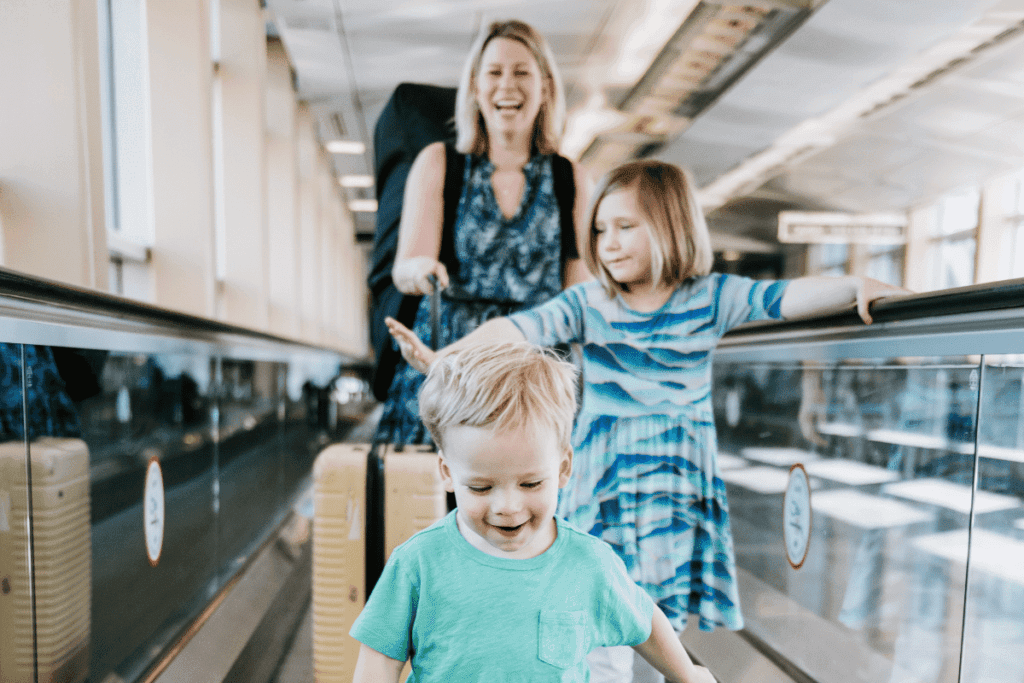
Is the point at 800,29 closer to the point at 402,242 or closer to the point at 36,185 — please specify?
the point at 402,242

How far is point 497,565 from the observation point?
1.04 metres

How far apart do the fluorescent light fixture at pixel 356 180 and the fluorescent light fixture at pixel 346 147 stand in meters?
1.74

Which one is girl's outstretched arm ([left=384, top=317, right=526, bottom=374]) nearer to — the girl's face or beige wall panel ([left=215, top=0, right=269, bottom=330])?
the girl's face

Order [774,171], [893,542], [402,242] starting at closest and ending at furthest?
1. [402,242]
2. [893,542]
3. [774,171]

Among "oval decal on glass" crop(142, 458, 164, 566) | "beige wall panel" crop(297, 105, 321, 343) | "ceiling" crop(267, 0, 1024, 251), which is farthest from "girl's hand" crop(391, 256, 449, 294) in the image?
"beige wall panel" crop(297, 105, 321, 343)

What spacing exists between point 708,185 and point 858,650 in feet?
31.3

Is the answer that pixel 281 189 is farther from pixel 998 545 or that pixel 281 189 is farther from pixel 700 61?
pixel 998 545

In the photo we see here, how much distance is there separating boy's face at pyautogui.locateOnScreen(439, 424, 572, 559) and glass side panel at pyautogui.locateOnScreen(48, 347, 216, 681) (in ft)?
3.87

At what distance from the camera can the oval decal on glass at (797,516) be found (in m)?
2.42

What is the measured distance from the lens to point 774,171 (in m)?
9.90

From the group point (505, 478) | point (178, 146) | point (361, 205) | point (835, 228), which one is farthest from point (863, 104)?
point (361, 205)

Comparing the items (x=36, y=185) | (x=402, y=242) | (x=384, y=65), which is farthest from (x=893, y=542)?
(x=384, y=65)

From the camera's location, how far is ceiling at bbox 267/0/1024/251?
216 inches

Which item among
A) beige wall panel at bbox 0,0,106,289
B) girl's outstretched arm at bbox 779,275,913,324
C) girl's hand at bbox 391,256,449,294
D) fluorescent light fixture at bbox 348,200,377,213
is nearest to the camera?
girl's outstretched arm at bbox 779,275,913,324
